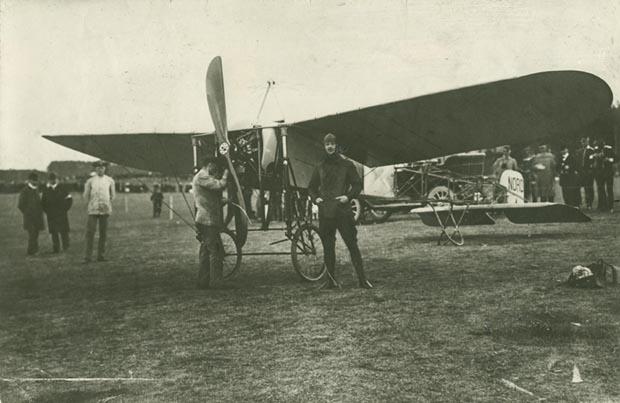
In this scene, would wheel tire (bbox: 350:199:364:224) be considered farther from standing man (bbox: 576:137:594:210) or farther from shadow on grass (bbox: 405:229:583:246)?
standing man (bbox: 576:137:594:210)

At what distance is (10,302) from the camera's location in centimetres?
771

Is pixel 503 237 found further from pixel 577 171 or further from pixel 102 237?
pixel 102 237

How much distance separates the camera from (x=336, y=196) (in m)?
7.61

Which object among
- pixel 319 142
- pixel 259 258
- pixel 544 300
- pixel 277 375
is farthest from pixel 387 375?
pixel 259 258

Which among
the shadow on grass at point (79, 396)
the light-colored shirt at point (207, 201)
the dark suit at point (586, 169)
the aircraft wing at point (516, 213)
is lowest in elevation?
the shadow on grass at point (79, 396)

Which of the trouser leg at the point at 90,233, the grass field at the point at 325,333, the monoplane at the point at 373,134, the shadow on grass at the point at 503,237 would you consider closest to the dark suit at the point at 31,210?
the trouser leg at the point at 90,233

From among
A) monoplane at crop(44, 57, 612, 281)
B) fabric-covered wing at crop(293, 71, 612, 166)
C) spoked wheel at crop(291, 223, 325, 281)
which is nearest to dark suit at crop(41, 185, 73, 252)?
monoplane at crop(44, 57, 612, 281)

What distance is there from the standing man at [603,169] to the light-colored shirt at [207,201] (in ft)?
36.5

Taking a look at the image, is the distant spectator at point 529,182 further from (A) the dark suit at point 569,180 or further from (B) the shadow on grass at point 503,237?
(B) the shadow on grass at point 503,237

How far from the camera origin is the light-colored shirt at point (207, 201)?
26.8ft

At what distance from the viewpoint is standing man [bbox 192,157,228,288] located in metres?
8.16

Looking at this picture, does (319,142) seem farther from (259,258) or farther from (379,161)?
(259,258)

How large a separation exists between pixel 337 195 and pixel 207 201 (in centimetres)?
179

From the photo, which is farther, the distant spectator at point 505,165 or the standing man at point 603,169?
the distant spectator at point 505,165
